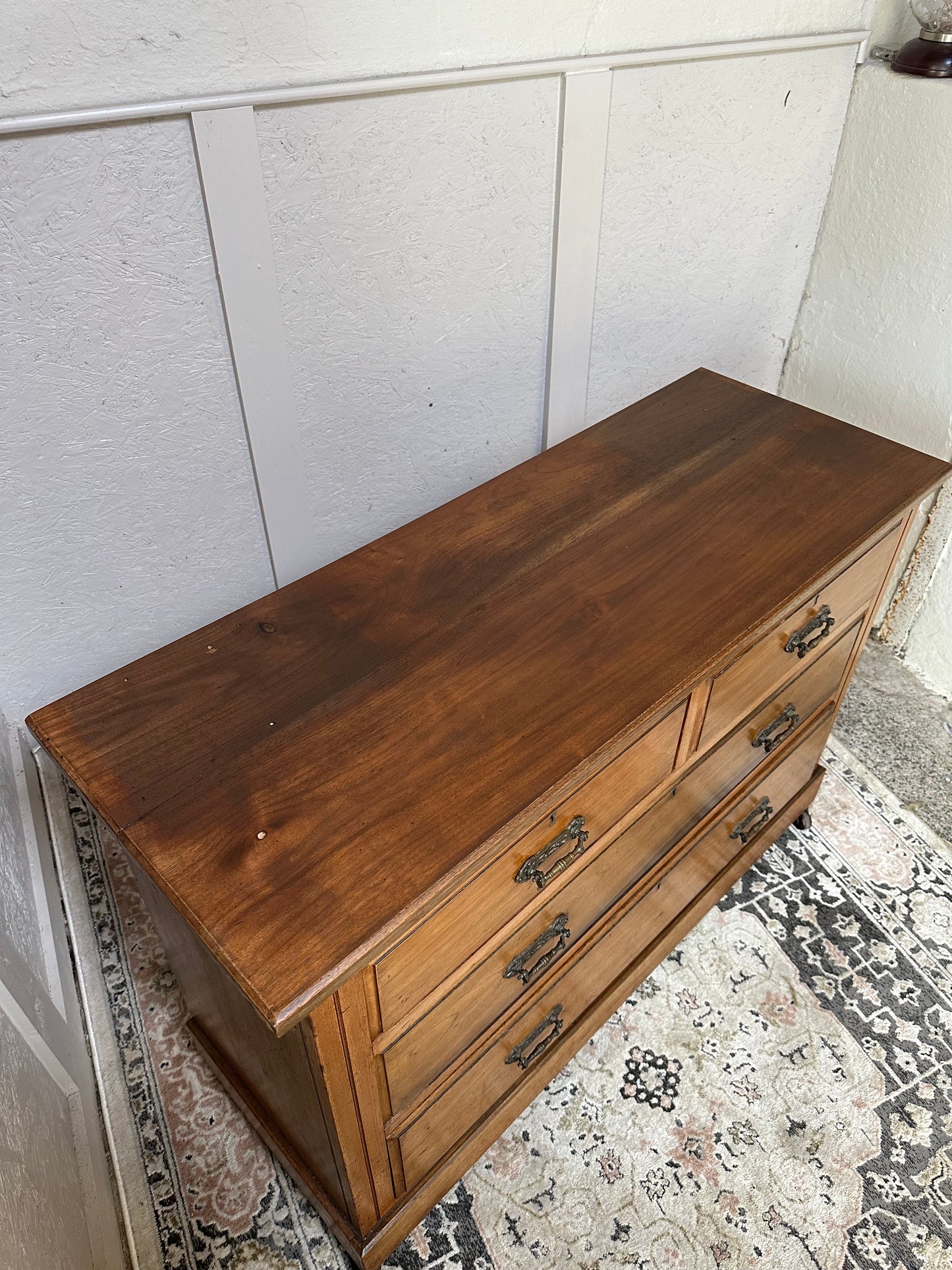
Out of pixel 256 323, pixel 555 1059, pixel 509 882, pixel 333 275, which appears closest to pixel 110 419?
pixel 256 323

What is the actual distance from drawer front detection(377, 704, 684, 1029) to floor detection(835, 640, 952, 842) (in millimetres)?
1000

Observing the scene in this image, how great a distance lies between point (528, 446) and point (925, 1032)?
4.27 ft

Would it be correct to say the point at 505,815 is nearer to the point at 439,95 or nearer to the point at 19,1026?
the point at 19,1026

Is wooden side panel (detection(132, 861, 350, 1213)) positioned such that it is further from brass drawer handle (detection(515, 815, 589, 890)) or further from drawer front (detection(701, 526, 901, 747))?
drawer front (detection(701, 526, 901, 747))

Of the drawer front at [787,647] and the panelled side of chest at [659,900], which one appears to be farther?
the drawer front at [787,647]

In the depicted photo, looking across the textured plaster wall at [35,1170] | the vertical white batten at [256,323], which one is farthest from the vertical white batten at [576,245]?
the textured plaster wall at [35,1170]

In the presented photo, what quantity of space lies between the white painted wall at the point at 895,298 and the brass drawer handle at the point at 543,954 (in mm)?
1358

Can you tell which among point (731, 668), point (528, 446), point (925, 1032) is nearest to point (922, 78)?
point (528, 446)

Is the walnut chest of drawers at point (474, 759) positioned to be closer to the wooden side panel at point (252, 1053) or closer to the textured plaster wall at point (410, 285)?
the wooden side panel at point (252, 1053)

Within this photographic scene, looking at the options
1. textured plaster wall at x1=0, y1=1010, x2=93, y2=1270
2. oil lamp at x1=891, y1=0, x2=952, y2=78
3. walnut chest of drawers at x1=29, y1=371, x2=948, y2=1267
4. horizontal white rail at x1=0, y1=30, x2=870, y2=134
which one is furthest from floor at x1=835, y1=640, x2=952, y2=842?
textured plaster wall at x1=0, y1=1010, x2=93, y2=1270

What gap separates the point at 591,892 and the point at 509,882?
25 cm

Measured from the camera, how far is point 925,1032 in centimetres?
152

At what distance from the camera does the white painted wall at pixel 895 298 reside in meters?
1.77

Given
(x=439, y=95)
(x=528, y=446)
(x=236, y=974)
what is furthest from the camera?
(x=528, y=446)
